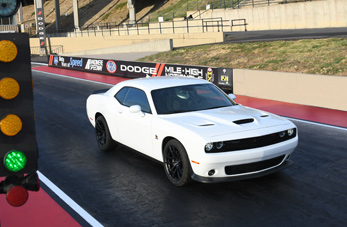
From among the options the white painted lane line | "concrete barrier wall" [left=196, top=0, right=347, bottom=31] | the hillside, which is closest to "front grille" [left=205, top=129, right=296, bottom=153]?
the white painted lane line

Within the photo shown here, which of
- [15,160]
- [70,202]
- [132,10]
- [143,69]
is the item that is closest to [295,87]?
[70,202]

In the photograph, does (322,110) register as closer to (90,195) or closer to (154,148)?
(154,148)

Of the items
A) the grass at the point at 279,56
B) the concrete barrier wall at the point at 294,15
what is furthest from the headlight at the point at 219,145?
the concrete barrier wall at the point at 294,15

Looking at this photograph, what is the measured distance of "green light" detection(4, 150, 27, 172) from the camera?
341 centimetres

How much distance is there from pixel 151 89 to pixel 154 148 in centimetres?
116

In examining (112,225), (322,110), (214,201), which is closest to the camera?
(112,225)

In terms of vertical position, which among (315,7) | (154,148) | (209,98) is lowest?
(154,148)

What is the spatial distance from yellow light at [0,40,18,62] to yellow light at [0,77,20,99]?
0.47ft

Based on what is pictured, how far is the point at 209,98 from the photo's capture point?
338 inches

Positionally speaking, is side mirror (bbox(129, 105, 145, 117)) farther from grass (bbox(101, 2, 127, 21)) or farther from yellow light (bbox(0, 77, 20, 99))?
grass (bbox(101, 2, 127, 21))

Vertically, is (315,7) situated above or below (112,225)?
above

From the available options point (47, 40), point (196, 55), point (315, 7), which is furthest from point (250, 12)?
point (47, 40)

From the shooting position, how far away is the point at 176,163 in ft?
24.4

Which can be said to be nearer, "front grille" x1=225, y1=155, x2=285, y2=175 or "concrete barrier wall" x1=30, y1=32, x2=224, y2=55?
"front grille" x1=225, y1=155, x2=285, y2=175
